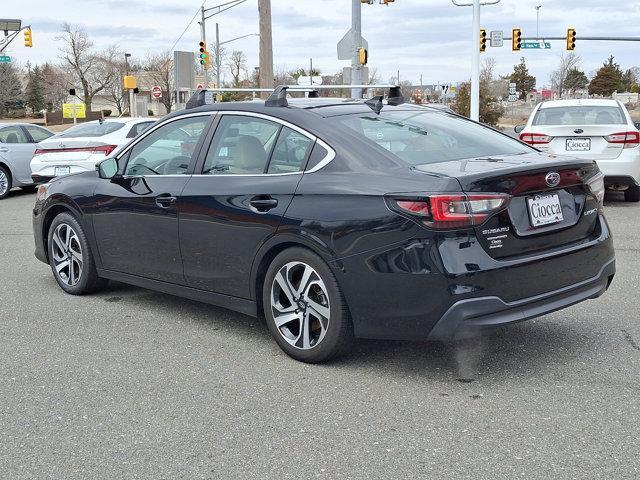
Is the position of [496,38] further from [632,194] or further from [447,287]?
[447,287]

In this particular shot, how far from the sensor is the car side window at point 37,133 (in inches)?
643

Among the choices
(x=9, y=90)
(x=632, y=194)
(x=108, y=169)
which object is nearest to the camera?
(x=108, y=169)

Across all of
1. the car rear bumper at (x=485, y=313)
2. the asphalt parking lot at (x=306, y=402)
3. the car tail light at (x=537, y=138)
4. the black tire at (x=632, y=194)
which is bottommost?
the asphalt parking lot at (x=306, y=402)

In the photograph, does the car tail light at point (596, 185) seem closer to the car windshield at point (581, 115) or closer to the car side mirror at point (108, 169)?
the car side mirror at point (108, 169)

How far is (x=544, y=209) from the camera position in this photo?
13.8ft

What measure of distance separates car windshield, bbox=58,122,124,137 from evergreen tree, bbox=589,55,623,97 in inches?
3402

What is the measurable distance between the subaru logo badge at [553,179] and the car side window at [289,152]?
139cm

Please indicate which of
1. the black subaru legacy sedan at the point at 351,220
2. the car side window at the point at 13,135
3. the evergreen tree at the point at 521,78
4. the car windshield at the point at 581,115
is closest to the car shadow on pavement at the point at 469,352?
the black subaru legacy sedan at the point at 351,220

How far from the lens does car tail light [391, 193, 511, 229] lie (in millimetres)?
3871

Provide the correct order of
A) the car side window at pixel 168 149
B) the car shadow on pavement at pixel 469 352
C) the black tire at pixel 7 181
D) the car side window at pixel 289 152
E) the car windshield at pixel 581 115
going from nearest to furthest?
the car shadow on pavement at pixel 469 352
the car side window at pixel 289 152
the car side window at pixel 168 149
the car windshield at pixel 581 115
the black tire at pixel 7 181

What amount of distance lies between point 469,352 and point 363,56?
1748 centimetres

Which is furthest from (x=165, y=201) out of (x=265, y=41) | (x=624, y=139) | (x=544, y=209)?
(x=265, y=41)

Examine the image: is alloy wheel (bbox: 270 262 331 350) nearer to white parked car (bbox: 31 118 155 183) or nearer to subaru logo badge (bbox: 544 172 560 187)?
subaru logo badge (bbox: 544 172 560 187)

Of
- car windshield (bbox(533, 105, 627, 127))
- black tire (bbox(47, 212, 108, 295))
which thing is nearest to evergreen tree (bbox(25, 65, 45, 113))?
car windshield (bbox(533, 105, 627, 127))
